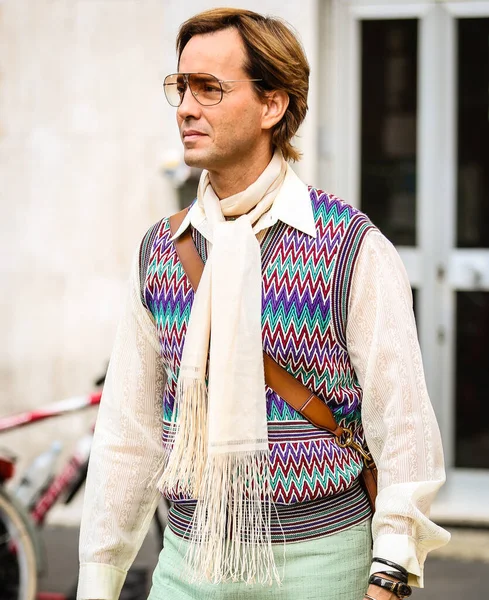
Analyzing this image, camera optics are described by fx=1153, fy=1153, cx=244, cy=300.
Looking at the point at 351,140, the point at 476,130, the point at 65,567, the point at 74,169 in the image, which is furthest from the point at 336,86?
the point at 65,567

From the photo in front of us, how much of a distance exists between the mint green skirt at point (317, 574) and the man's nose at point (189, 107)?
2.90 ft

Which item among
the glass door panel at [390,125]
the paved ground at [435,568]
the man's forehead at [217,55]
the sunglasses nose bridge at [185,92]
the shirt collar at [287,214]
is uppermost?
the glass door panel at [390,125]

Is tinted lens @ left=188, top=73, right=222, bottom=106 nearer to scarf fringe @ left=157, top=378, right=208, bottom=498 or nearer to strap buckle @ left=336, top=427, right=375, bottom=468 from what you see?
scarf fringe @ left=157, top=378, right=208, bottom=498

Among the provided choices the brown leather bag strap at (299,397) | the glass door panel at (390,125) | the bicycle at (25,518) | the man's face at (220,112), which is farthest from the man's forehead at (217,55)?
the glass door panel at (390,125)

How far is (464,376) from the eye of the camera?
6016 millimetres

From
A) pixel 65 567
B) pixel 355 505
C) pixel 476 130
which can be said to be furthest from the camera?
pixel 476 130

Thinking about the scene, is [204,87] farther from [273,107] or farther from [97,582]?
[97,582]

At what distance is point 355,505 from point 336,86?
386 centimetres

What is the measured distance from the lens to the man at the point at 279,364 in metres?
2.24

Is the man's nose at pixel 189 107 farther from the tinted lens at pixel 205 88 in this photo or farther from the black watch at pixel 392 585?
the black watch at pixel 392 585

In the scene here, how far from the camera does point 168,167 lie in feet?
19.0

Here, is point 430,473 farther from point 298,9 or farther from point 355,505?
Answer: point 298,9

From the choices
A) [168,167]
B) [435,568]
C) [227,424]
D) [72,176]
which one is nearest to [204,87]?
[227,424]

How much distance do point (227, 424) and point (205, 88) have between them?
69 cm
